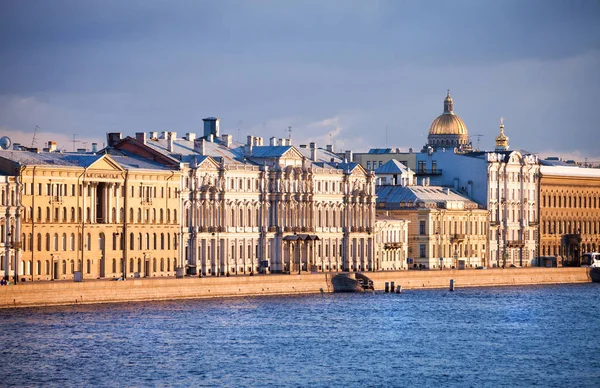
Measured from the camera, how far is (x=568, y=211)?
508ft

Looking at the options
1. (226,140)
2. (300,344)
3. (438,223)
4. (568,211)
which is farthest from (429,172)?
(300,344)

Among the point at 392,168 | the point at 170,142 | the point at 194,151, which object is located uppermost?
the point at 170,142

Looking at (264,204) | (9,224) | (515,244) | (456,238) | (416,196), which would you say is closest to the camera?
(9,224)

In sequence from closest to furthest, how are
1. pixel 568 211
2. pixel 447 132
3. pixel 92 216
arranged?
pixel 92 216 → pixel 568 211 → pixel 447 132

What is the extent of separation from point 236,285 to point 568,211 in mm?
53198

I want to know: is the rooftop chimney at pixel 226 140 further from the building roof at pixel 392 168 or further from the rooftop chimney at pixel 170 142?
the building roof at pixel 392 168

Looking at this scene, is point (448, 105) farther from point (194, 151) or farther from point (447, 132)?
point (194, 151)

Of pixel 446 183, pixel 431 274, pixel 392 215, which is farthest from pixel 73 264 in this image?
pixel 446 183

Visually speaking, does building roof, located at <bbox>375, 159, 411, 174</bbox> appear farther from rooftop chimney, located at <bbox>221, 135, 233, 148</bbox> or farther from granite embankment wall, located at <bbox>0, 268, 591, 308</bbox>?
rooftop chimney, located at <bbox>221, 135, 233, 148</bbox>

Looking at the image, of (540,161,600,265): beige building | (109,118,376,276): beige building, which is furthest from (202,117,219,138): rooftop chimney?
(540,161,600,265): beige building

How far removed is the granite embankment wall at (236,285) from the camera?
9319cm

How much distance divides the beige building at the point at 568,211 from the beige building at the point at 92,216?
44526 mm

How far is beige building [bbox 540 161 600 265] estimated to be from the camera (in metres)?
152

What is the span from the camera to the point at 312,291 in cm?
11356
